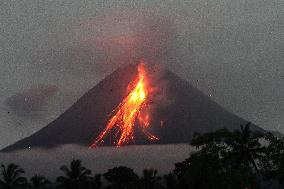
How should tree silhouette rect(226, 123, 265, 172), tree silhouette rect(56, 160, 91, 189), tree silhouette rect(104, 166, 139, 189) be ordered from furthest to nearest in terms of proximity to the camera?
tree silhouette rect(104, 166, 139, 189), tree silhouette rect(56, 160, 91, 189), tree silhouette rect(226, 123, 265, 172)

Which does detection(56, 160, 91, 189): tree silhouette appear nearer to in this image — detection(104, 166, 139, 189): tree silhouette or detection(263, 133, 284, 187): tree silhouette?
detection(104, 166, 139, 189): tree silhouette

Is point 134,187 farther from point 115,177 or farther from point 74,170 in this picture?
point 115,177

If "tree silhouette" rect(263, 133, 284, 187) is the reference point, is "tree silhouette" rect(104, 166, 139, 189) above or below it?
above

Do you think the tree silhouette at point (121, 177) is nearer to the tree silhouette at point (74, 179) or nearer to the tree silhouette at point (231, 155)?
the tree silhouette at point (74, 179)

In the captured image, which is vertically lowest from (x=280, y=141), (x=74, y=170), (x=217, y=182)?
(x=217, y=182)

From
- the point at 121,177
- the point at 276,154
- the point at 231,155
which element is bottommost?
the point at 276,154

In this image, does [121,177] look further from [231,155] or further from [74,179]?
[231,155]

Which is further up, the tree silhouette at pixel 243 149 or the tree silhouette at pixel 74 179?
the tree silhouette at pixel 74 179

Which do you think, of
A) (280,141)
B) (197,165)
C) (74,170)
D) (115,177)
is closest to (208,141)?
(197,165)

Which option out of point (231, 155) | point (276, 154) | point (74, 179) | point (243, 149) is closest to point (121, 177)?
point (74, 179)

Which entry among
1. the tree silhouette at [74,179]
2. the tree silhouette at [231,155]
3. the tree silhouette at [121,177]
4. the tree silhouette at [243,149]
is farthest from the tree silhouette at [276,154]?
the tree silhouette at [121,177]

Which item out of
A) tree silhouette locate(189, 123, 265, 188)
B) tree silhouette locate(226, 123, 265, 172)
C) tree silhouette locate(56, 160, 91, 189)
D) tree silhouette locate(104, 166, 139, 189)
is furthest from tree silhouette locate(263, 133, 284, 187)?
tree silhouette locate(104, 166, 139, 189)
